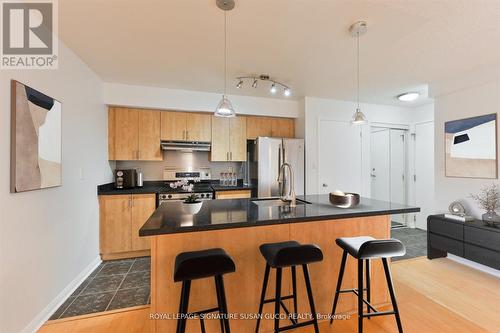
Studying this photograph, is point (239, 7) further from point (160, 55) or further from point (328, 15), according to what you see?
point (160, 55)

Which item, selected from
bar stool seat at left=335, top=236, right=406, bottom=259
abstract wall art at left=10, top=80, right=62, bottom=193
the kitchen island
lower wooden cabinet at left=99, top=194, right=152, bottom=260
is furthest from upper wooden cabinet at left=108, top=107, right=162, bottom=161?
bar stool seat at left=335, top=236, right=406, bottom=259

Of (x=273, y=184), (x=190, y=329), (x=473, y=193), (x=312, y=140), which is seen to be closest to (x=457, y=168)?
(x=473, y=193)

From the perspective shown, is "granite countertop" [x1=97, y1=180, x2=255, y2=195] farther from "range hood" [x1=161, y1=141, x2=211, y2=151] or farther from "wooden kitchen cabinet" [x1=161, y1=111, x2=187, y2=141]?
"wooden kitchen cabinet" [x1=161, y1=111, x2=187, y2=141]

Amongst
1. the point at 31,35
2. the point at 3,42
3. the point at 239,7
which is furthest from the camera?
the point at 31,35

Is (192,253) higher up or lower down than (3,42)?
lower down

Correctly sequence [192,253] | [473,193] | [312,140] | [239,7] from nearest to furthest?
[192,253], [239,7], [473,193], [312,140]

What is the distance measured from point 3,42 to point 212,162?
2873 millimetres

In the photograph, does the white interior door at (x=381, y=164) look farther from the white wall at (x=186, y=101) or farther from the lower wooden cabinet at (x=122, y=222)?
the lower wooden cabinet at (x=122, y=222)

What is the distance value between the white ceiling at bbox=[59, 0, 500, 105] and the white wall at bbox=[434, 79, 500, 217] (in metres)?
0.32

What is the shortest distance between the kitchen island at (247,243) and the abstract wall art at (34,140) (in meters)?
0.98

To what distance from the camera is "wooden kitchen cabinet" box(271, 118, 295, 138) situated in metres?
4.08

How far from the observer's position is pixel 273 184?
11.9 feet

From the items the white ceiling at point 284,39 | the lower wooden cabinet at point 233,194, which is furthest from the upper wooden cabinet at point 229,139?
the white ceiling at point 284,39

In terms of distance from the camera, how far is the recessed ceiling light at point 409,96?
365 cm
